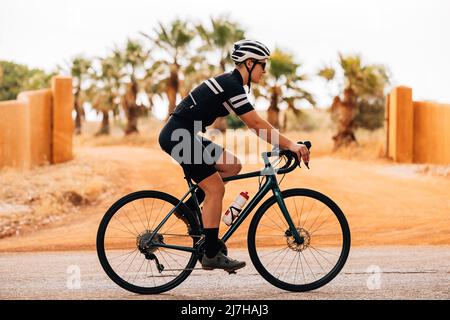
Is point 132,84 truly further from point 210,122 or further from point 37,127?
point 210,122

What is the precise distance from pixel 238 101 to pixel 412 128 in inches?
926

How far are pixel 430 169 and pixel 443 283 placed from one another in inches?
655

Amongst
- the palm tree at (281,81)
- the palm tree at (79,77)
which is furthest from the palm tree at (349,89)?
the palm tree at (79,77)

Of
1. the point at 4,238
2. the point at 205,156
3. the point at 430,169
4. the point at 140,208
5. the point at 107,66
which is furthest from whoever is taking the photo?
the point at 107,66

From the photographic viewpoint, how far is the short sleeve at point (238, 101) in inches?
232

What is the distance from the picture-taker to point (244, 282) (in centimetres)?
689

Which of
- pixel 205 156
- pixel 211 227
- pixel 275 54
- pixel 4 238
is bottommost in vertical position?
pixel 4 238

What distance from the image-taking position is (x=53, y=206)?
16.5m

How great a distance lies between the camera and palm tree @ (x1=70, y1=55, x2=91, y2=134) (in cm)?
5206

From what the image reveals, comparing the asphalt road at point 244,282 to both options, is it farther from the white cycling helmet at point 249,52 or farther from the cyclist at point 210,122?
the white cycling helmet at point 249,52

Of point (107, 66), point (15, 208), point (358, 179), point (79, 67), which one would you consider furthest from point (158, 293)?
point (79, 67)

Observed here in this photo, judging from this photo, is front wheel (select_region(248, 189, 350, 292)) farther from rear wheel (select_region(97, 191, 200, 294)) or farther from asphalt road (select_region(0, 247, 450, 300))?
rear wheel (select_region(97, 191, 200, 294))

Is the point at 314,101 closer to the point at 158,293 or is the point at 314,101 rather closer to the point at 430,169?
the point at 430,169

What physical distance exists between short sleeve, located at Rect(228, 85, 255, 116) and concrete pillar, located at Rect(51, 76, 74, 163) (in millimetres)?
17911
